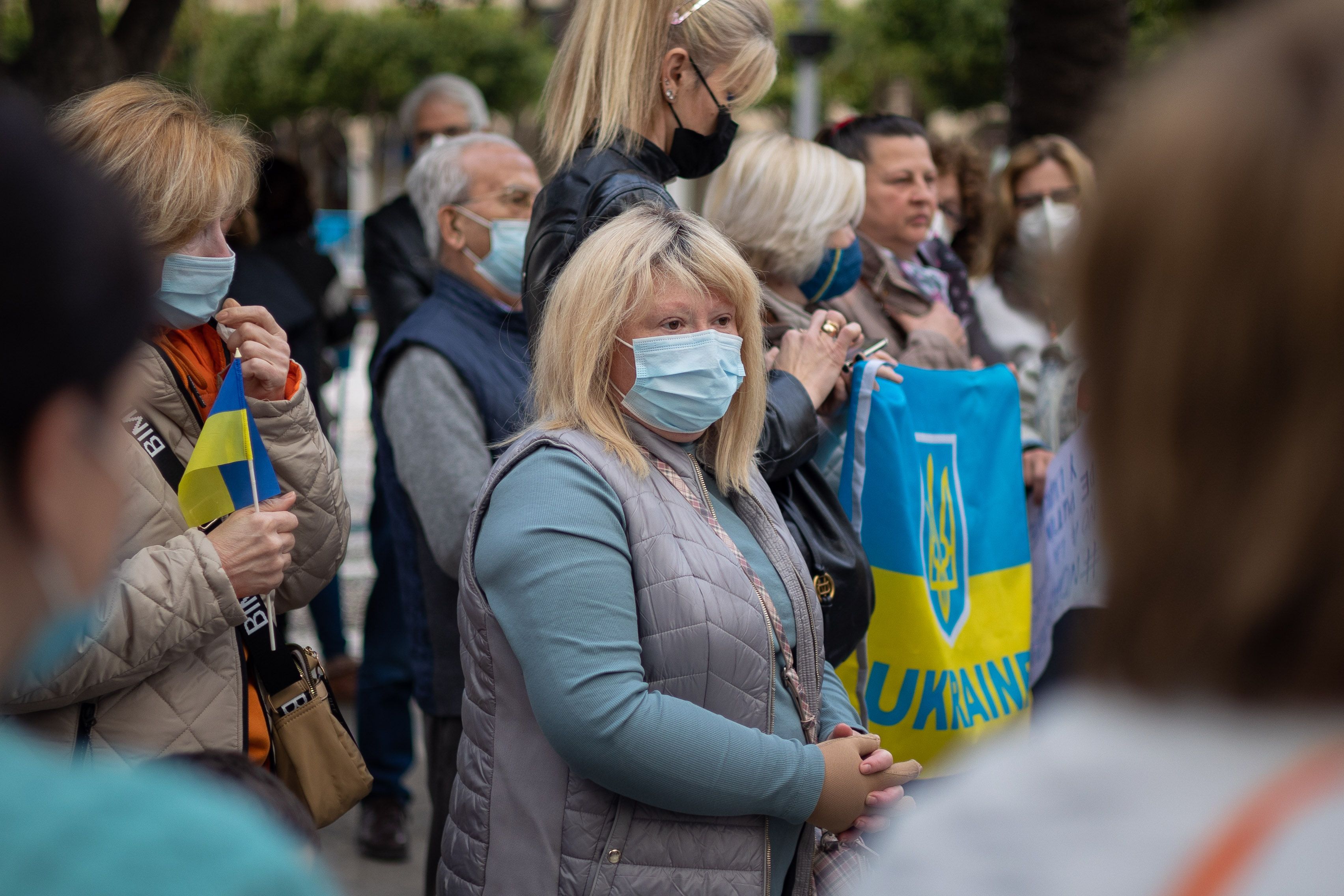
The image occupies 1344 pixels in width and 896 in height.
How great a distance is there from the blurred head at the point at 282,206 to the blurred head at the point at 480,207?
168 centimetres

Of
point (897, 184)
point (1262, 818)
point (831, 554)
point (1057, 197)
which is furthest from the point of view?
point (1057, 197)

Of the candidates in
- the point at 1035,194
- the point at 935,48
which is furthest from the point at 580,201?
the point at 935,48

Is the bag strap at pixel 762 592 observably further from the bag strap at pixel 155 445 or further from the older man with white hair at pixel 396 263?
the older man with white hair at pixel 396 263

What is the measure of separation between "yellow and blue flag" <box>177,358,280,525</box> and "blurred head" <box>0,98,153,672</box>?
1.49 meters

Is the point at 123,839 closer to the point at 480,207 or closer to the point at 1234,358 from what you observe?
the point at 1234,358

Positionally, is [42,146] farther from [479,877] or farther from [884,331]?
[884,331]

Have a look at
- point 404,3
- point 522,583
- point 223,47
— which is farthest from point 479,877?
point 223,47

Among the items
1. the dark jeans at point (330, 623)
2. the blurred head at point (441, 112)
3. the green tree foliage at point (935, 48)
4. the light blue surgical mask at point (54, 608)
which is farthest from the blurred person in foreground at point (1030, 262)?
the green tree foliage at point (935, 48)

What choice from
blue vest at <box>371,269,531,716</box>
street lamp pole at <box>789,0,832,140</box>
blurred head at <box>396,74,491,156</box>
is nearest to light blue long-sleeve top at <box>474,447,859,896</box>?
blue vest at <box>371,269,531,716</box>

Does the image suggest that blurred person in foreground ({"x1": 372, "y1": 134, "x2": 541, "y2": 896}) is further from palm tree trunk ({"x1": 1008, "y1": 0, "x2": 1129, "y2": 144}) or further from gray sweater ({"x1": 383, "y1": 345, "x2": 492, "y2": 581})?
palm tree trunk ({"x1": 1008, "y1": 0, "x2": 1129, "y2": 144})

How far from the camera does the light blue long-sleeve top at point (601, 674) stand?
6.61 ft

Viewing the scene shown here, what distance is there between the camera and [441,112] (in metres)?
5.64

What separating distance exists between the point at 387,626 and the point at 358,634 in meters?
2.53

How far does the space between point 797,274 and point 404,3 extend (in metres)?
4.20
